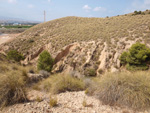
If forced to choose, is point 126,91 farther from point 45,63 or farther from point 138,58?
point 45,63

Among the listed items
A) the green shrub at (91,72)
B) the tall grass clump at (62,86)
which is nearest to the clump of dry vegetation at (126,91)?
the tall grass clump at (62,86)

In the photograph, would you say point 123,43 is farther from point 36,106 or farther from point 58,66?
point 36,106

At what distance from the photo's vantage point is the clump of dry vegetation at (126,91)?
393 centimetres

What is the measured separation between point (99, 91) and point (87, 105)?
2.95 feet

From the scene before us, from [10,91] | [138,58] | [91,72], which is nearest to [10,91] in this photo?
[10,91]

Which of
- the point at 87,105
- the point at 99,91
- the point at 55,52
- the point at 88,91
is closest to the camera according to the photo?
the point at 87,105

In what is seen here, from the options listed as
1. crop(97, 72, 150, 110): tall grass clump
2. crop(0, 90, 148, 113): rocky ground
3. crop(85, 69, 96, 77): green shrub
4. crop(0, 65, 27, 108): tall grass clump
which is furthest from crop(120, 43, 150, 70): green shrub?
crop(0, 65, 27, 108): tall grass clump

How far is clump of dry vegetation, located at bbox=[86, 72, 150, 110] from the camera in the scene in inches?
155

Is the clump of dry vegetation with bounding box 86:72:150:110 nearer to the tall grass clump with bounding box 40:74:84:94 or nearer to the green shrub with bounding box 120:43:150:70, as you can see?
the tall grass clump with bounding box 40:74:84:94

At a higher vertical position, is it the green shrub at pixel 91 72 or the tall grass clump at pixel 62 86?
the tall grass clump at pixel 62 86

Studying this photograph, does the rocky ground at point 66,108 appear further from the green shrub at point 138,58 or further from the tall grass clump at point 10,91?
the green shrub at point 138,58

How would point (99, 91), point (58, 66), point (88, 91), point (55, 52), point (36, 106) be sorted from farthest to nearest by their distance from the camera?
point (55, 52) → point (58, 66) → point (88, 91) → point (99, 91) → point (36, 106)

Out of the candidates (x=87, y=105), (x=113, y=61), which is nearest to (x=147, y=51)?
(x=113, y=61)

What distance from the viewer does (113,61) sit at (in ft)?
44.1
